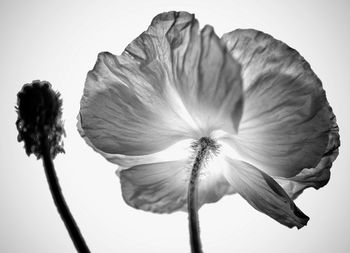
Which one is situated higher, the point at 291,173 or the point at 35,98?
the point at 35,98

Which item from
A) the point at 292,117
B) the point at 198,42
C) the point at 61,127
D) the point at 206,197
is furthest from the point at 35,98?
the point at 206,197

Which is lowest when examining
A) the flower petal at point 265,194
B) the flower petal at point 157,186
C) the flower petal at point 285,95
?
the flower petal at point 265,194

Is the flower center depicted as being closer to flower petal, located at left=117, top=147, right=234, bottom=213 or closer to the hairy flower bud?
flower petal, located at left=117, top=147, right=234, bottom=213

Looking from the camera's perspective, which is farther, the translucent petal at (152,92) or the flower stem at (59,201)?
the translucent petal at (152,92)

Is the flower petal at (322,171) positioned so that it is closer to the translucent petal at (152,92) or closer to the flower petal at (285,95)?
the flower petal at (285,95)

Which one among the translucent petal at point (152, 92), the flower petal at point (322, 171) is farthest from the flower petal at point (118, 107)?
the flower petal at point (322, 171)

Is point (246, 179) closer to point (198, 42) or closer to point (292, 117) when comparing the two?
point (292, 117)

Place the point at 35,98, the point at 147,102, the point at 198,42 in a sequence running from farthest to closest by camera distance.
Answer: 1. the point at 147,102
2. the point at 198,42
3. the point at 35,98
